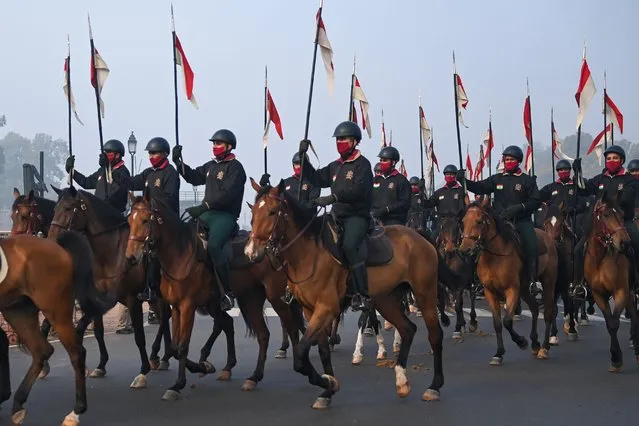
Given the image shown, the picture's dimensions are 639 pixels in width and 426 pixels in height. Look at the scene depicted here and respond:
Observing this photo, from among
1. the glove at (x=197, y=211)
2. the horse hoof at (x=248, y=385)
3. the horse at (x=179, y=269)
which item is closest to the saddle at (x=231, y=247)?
the horse at (x=179, y=269)

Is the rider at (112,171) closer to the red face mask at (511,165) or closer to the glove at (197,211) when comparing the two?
the glove at (197,211)

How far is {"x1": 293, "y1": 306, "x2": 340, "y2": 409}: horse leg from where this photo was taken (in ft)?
31.1

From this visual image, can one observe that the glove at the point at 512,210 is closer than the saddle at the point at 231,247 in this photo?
No

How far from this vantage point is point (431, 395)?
10.2 metres

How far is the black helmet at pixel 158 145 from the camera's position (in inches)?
492

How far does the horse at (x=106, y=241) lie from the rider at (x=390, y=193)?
496cm

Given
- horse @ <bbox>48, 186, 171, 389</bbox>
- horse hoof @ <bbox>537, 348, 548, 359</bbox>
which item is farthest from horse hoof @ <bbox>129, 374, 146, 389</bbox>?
horse hoof @ <bbox>537, 348, 548, 359</bbox>

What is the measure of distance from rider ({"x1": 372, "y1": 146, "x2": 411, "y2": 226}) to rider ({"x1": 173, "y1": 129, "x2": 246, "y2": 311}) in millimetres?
3863

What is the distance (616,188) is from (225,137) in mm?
5951

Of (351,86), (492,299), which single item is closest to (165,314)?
(492,299)

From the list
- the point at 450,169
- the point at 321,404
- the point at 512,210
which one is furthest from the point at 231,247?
the point at 450,169

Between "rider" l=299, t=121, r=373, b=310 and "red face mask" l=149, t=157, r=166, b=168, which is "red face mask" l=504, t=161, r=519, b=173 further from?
"red face mask" l=149, t=157, r=166, b=168

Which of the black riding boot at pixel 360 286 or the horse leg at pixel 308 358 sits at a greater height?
the black riding boot at pixel 360 286

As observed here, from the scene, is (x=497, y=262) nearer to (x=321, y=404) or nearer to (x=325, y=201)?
(x=325, y=201)
